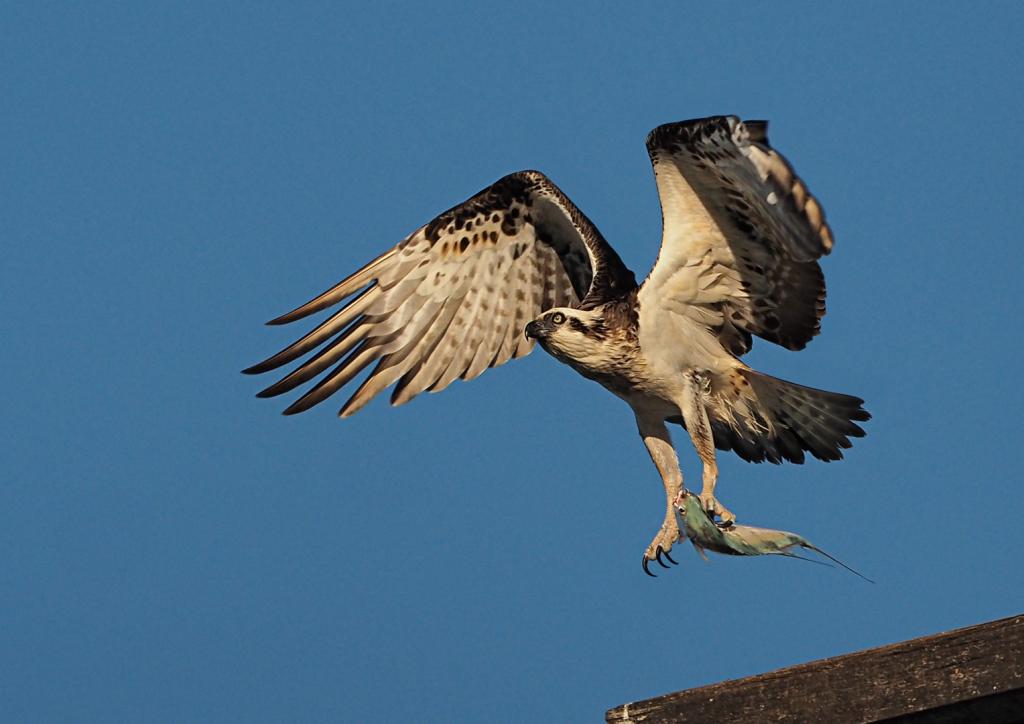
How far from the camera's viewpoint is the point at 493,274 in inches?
393

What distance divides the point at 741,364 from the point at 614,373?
2.72ft

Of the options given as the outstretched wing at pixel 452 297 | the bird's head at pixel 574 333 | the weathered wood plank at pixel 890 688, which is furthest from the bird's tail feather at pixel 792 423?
the weathered wood plank at pixel 890 688

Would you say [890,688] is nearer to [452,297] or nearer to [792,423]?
[792,423]

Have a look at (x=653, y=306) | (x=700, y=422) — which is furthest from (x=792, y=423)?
(x=653, y=306)

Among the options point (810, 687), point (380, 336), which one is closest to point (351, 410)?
point (380, 336)

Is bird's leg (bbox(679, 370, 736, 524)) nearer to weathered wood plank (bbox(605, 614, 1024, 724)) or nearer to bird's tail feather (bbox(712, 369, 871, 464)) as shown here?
bird's tail feather (bbox(712, 369, 871, 464))

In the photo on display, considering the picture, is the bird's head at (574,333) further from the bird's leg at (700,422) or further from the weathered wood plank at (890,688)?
the weathered wood plank at (890,688)

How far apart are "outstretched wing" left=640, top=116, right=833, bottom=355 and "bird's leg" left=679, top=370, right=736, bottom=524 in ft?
1.24

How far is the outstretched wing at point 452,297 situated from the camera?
9.70m

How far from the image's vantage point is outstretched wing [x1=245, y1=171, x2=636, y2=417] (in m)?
9.70

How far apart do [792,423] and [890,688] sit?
4109mm

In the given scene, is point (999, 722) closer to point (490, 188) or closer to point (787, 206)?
point (787, 206)

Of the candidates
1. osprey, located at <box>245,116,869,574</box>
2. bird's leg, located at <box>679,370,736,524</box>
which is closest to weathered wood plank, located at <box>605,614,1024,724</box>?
osprey, located at <box>245,116,869,574</box>

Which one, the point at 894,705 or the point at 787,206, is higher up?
the point at 787,206
